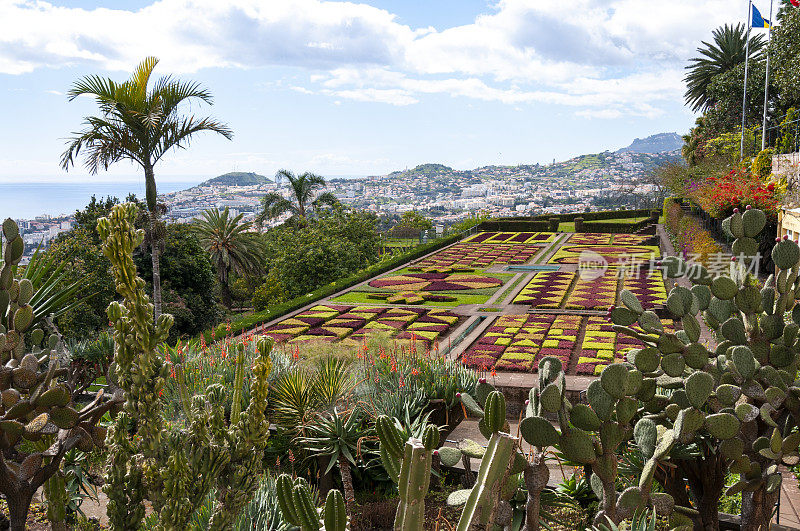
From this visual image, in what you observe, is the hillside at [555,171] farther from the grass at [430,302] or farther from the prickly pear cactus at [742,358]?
the prickly pear cactus at [742,358]

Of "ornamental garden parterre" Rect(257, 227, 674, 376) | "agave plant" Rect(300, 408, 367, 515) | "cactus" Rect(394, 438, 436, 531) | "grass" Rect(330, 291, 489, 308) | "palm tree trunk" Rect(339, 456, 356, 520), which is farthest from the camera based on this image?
"grass" Rect(330, 291, 489, 308)

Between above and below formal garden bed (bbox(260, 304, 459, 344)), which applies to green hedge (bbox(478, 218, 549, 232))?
above

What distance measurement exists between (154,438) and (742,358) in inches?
132

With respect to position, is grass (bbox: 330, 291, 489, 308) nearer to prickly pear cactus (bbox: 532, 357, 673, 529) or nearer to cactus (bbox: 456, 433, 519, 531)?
prickly pear cactus (bbox: 532, 357, 673, 529)

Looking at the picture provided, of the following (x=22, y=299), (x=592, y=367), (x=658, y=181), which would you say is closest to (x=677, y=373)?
(x=22, y=299)

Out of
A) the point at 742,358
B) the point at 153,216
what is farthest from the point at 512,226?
the point at 742,358

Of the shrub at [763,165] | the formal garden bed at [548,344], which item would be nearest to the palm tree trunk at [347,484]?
the formal garden bed at [548,344]

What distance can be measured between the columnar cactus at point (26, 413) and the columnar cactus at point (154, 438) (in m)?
1.06

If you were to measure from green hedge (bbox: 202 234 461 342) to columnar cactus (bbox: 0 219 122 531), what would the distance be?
221 inches

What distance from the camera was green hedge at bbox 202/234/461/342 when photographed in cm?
1575

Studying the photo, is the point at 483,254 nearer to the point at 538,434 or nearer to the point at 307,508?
the point at 538,434

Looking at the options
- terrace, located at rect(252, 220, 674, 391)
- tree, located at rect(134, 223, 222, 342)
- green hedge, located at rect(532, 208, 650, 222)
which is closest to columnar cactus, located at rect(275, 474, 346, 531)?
terrace, located at rect(252, 220, 674, 391)

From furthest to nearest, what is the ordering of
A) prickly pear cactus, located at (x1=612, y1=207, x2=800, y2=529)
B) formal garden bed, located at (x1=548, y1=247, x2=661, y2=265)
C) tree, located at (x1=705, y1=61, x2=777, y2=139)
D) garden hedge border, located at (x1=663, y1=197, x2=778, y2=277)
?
tree, located at (x1=705, y1=61, x2=777, y2=139)
formal garden bed, located at (x1=548, y1=247, x2=661, y2=265)
garden hedge border, located at (x1=663, y1=197, x2=778, y2=277)
prickly pear cactus, located at (x1=612, y1=207, x2=800, y2=529)

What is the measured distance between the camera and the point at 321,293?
66.9ft
